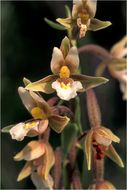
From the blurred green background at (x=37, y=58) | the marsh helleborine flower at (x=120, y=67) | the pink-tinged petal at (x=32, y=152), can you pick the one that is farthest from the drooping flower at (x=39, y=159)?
the blurred green background at (x=37, y=58)

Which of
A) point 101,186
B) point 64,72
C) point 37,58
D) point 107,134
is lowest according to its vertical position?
point 37,58

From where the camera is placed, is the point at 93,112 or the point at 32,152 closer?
the point at 32,152

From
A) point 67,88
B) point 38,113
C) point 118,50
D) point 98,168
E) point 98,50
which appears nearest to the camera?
→ point 67,88

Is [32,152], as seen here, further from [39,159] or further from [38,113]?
[38,113]

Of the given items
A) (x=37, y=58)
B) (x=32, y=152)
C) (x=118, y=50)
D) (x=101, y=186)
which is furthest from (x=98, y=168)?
(x=37, y=58)

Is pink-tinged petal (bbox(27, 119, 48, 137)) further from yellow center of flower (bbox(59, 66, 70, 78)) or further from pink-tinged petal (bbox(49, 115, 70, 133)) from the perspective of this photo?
yellow center of flower (bbox(59, 66, 70, 78))

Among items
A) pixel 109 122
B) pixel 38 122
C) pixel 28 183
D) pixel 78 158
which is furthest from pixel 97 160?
pixel 109 122

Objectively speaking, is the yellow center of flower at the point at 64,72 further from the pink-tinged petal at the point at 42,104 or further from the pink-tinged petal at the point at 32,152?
the pink-tinged petal at the point at 32,152
